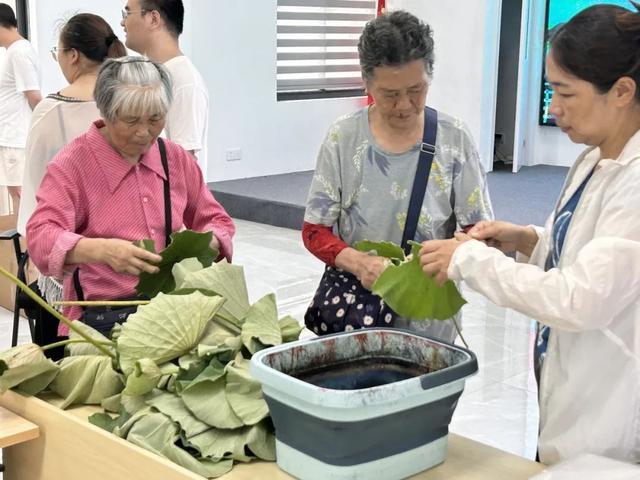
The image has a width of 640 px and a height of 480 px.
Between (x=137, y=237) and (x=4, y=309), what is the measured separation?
2.87 meters

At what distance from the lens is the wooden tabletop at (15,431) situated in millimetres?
1766

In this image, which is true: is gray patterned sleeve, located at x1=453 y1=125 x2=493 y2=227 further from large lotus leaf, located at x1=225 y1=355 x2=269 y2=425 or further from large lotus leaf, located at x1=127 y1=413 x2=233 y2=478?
large lotus leaf, located at x1=127 y1=413 x2=233 y2=478

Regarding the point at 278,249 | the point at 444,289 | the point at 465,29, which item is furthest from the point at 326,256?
the point at 465,29

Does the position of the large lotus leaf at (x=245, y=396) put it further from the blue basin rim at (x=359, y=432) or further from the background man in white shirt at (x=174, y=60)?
the background man in white shirt at (x=174, y=60)

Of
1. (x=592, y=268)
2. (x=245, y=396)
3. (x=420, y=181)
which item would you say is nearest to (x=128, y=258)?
(x=245, y=396)

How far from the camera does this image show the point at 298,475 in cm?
153

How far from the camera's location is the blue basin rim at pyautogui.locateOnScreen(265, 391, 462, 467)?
143 cm

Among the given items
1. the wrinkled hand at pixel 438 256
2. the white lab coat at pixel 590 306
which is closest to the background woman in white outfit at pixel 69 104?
the wrinkled hand at pixel 438 256

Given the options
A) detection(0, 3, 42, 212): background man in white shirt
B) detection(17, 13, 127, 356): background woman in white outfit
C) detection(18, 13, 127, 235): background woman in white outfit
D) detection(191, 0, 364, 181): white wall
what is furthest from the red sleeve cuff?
detection(191, 0, 364, 181): white wall

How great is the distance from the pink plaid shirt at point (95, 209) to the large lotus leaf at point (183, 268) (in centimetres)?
36

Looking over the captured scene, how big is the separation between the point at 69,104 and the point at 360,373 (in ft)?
5.74

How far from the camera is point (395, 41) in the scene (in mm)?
2049

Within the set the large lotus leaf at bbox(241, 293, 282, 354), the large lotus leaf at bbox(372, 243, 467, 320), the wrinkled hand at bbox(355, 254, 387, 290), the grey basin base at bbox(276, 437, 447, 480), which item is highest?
the large lotus leaf at bbox(372, 243, 467, 320)

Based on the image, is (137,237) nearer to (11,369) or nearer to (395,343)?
(11,369)
